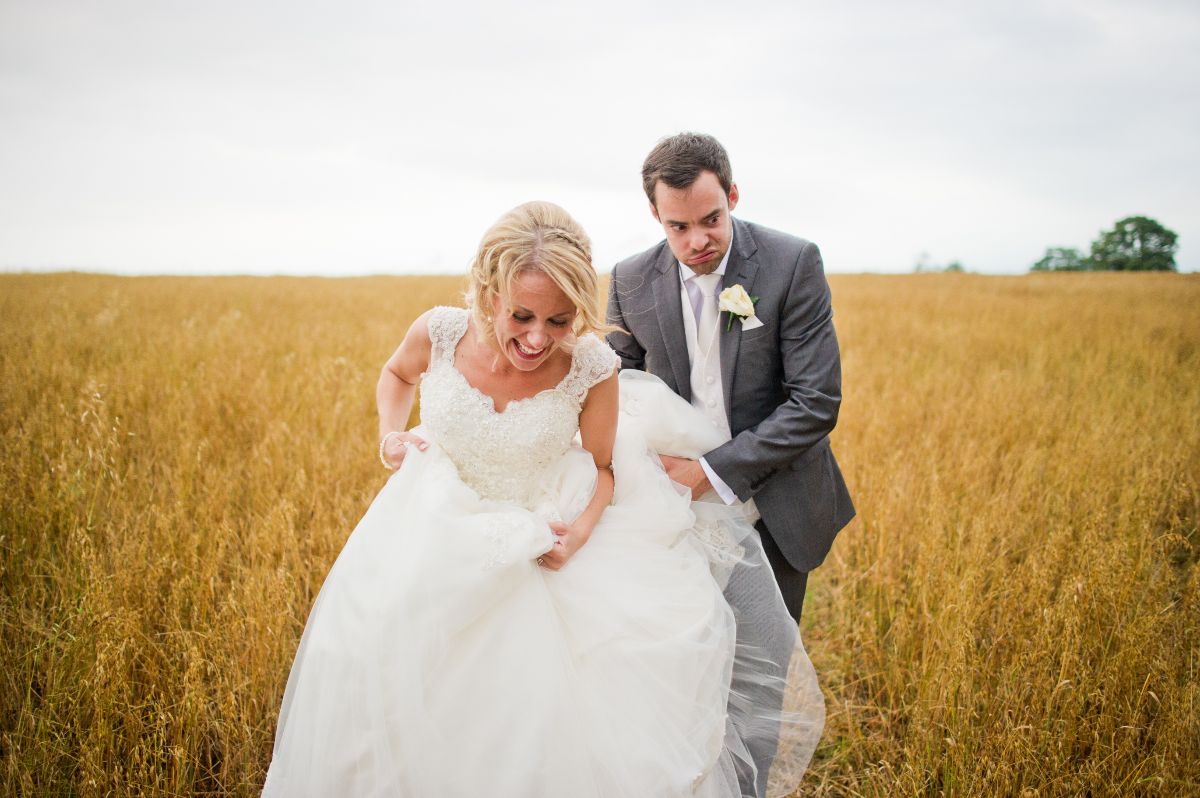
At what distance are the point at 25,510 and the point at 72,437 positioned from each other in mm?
1154

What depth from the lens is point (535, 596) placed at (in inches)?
71.5

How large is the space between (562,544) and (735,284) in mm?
1222

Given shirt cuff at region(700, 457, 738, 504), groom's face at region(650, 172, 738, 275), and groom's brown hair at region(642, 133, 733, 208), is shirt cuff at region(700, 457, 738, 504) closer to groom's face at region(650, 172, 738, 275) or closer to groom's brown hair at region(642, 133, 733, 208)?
groom's face at region(650, 172, 738, 275)

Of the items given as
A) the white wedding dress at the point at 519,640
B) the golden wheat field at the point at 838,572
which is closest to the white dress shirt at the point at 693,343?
the white wedding dress at the point at 519,640

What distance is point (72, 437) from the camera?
4305mm

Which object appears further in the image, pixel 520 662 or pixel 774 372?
pixel 774 372

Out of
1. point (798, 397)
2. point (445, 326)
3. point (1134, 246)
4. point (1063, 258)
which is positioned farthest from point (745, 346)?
point (1063, 258)

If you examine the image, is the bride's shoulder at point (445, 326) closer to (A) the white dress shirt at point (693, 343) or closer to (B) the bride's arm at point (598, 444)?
(B) the bride's arm at point (598, 444)

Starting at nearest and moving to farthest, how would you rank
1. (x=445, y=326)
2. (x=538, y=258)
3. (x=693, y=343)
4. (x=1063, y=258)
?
(x=538, y=258), (x=445, y=326), (x=693, y=343), (x=1063, y=258)

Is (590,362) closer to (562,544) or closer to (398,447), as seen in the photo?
(562,544)

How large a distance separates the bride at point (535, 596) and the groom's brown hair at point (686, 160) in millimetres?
469

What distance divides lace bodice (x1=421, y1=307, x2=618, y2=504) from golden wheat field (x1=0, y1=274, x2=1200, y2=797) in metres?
1.44

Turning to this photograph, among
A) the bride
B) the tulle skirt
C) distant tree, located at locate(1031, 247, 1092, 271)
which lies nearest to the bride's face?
the bride

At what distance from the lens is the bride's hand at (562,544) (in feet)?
6.23
